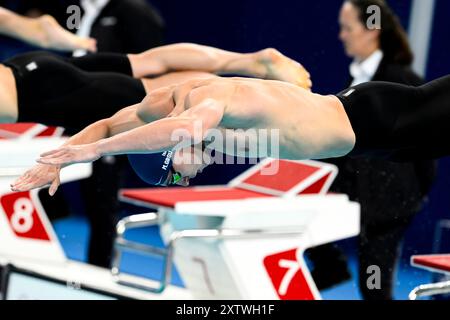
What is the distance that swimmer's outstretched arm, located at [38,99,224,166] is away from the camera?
2.73m

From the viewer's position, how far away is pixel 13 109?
4023 millimetres

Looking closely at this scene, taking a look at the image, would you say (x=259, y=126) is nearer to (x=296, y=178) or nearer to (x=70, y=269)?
(x=296, y=178)

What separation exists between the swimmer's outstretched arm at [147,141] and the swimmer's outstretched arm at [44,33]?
1906 mm

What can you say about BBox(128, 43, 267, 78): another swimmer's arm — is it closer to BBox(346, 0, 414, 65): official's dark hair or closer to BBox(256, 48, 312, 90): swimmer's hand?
BBox(256, 48, 312, 90): swimmer's hand

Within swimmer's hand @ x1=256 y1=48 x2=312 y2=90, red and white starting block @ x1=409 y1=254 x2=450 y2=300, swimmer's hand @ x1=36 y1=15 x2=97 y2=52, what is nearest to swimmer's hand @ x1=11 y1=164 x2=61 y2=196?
swimmer's hand @ x1=256 y1=48 x2=312 y2=90

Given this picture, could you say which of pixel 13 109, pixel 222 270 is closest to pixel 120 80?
pixel 13 109

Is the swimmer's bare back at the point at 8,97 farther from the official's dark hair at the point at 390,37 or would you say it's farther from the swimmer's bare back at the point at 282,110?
the official's dark hair at the point at 390,37

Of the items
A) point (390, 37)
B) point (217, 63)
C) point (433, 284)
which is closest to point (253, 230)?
point (217, 63)

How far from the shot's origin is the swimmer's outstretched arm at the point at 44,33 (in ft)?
15.0

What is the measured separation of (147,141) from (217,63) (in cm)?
136

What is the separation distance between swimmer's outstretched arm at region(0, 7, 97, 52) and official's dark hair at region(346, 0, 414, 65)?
1255mm

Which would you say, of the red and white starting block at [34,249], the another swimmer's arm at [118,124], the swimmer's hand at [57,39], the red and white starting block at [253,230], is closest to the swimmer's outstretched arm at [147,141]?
the another swimmer's arm at [118,124]

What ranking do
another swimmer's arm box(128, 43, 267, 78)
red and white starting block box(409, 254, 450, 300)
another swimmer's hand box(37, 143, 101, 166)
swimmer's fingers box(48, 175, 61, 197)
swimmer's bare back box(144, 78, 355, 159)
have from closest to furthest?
another swimmer's hand box(37, 143, 101, 166) → swimmer's fingers box(48, 175, 61, 197) → swimmer's bare back box(144, 78, 355, 159) → red and white starting block box(409, 254, 450, 300) → another swimmer's arm box(128, 43, 267, 78)

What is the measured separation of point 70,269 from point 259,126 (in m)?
1.99
